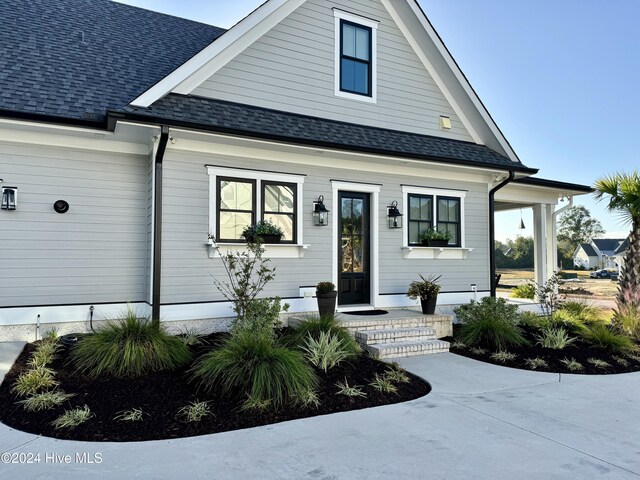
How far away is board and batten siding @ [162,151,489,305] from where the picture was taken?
22.0 feet

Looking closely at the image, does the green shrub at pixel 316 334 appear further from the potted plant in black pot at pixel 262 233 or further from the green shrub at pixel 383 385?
the potted plant in black pot at pixel 262 233

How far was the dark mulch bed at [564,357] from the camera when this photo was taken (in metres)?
6.16

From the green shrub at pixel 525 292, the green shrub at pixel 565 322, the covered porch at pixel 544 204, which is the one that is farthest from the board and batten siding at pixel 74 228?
the green shrub at pixel 525 292

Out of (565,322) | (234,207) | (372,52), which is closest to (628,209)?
(565,322)

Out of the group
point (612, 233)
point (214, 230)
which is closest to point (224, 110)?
point (214, 230)

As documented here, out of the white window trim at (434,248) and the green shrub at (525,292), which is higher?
the white window trim at (434,248)

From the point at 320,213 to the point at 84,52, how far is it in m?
5.33

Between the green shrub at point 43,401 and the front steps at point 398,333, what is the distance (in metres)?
3.94

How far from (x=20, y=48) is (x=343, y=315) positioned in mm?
7329

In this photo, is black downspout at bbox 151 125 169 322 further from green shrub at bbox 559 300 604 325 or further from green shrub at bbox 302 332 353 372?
green shrub at bbox 559 300 604 325

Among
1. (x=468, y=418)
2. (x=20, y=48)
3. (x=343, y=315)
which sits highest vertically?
(x=20, y=48)

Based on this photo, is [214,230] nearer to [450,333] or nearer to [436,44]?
[450,333]

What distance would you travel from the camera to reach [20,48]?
7359mm

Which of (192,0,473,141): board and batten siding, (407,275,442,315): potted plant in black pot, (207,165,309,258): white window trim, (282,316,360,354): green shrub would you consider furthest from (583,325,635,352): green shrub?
(207,165,309,258): white window trim
